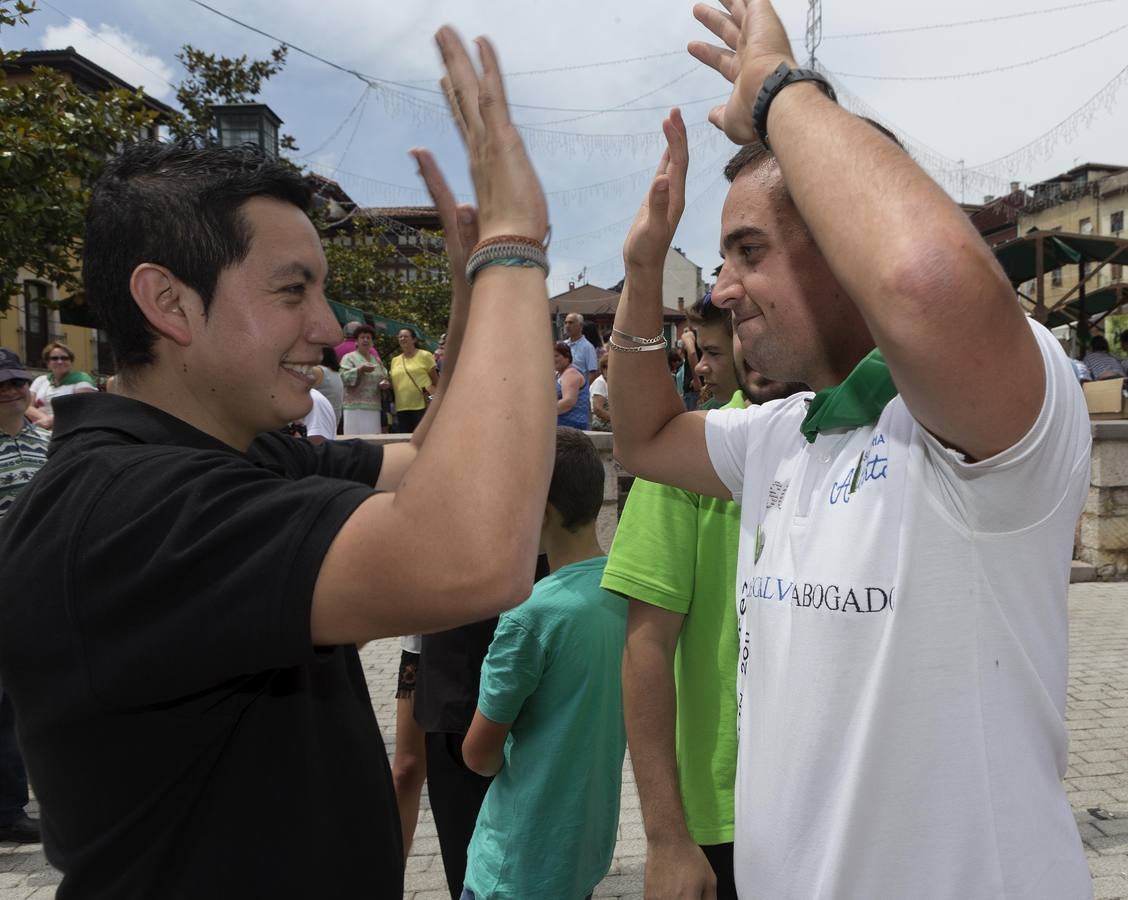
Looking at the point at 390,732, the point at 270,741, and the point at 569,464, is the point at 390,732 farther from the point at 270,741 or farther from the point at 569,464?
the point at 270,741

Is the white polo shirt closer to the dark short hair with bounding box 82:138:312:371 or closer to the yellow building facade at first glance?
the dark short hair with bounding box 82:138:312:371

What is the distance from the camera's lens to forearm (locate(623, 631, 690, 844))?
7.07ft

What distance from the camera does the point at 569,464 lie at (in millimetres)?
2949

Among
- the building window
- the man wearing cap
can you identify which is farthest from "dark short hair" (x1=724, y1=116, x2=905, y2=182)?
the building window

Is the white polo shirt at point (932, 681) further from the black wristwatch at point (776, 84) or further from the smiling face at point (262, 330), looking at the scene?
the smiling face at point (262, 330)

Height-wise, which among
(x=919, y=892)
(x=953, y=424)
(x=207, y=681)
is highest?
(x=953, y=424)

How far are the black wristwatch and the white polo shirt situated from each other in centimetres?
53

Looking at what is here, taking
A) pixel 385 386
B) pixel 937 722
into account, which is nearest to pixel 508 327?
pixel 937 722

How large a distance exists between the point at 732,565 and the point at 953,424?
123cm

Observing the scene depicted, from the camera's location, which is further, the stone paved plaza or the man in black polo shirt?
the stone paved plaza

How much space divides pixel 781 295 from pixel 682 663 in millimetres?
1109

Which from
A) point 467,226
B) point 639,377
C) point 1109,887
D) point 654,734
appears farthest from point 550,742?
point 1109,887

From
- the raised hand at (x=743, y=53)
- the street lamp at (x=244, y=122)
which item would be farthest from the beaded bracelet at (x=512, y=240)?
the street lamp at (x=244, y=122)

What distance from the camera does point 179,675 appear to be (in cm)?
113
